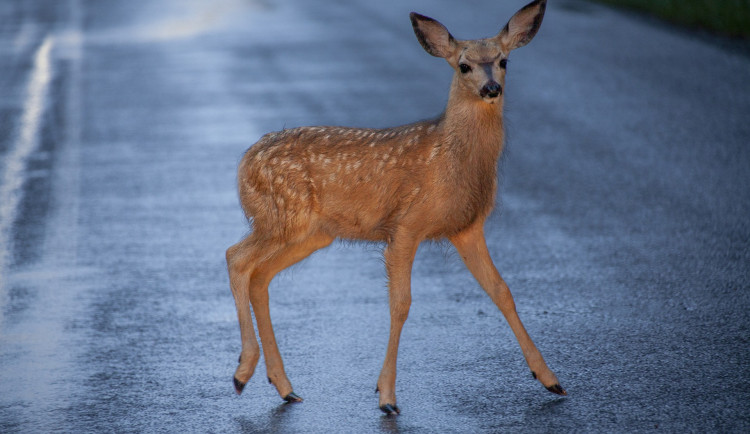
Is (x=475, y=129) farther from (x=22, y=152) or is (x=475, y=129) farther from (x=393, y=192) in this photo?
(x=22, y=152)

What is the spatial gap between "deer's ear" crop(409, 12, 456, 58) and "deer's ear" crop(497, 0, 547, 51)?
30 centimetres

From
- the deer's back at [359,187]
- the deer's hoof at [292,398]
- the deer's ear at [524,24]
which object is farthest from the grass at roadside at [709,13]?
the deer's hoof at [292,398]

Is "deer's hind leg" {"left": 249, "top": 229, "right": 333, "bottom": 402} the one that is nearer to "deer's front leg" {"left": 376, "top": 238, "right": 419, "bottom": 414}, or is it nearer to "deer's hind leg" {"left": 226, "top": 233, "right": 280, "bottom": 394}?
"deer's hind leg" {"left": 226, "top": 233, "right": 280, "bottom": 394}

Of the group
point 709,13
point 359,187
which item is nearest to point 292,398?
point 359,187

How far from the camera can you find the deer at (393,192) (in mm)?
6000

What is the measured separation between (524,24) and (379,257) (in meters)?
2.32

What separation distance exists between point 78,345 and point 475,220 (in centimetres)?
250

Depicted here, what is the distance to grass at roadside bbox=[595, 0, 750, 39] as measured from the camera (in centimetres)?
1683

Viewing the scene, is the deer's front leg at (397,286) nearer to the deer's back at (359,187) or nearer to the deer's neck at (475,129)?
the deer's back at (359,187)

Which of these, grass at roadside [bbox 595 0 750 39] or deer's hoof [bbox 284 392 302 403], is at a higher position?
grass at roadside [bbox 595 0 750 39]

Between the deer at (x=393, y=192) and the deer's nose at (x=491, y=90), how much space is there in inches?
0.6

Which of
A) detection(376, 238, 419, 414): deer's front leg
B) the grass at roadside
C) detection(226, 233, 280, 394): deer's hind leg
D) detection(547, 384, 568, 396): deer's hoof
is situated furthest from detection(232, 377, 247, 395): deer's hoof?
the grass at roadside

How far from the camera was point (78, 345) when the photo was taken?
7.00m

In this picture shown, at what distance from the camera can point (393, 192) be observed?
240 inches
